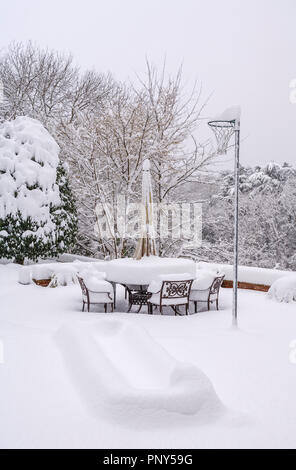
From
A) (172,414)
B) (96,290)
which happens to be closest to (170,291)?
(96,290)

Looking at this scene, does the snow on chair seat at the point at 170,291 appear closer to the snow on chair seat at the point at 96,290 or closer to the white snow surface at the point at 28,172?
the snow on chair seat at the point at 96,290

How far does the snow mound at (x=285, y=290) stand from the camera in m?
10.1

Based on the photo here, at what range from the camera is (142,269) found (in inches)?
Answer: 368

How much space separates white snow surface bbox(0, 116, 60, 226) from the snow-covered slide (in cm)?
958

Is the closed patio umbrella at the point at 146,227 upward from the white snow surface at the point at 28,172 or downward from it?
downward

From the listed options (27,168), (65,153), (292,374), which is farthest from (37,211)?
(292,374)

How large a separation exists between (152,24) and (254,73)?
534 centimetres

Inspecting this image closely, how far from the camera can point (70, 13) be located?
73.9 feet

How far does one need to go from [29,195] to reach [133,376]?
11127 mm

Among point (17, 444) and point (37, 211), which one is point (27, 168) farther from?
point (17, 444)

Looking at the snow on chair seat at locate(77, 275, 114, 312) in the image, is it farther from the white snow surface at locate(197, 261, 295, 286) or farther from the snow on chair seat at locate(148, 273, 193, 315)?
the white snow surface at locate(197, 261, 295, 286)

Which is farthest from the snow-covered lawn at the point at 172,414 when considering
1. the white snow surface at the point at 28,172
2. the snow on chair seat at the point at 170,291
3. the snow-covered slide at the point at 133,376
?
the white snow surface at the point at 28,172

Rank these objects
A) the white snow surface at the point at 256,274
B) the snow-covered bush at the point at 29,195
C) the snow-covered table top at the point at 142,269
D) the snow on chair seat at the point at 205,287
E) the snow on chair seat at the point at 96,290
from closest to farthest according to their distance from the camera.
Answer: the snow on chair seat at the point at 96,290
the snow-covered table top at the point at 142,269
the snow on chair seat at the point at 205,287
the white snow surface at the point at 256,274
the snow-covered bush at the point at 29,195

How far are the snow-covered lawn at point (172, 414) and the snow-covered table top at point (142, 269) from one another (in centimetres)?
162
